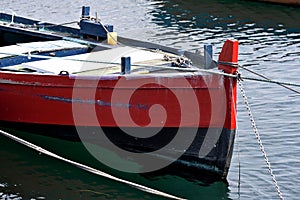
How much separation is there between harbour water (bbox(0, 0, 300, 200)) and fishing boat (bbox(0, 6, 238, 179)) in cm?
44

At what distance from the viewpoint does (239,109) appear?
12.9 meters

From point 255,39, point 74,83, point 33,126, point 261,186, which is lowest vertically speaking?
point 261,186

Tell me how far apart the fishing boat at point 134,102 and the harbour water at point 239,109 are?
17.2 inches

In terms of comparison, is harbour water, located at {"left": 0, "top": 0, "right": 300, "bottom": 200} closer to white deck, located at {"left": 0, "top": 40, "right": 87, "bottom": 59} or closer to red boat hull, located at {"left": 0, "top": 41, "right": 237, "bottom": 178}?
red boat hull, located at {"left": 0, "top": 41, "right": 237, "bottom": 178}

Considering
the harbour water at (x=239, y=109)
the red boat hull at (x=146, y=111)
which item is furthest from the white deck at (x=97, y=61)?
the harbour water at (x=239, y=109)

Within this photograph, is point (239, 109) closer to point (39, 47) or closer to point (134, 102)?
point (134, 102)

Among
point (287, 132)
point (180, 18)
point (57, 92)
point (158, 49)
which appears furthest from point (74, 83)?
point (180, 18)

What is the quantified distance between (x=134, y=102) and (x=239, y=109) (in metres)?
3.83

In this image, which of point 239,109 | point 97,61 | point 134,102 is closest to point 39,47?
point 97,61

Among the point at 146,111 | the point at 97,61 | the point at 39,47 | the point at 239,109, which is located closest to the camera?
the point at 146,111

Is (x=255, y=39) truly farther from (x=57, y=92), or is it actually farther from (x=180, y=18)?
(x=57, y=92)

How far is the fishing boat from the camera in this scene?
9195 millimetres

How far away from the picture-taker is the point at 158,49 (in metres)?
11.4

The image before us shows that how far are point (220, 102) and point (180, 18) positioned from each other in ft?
41.8
